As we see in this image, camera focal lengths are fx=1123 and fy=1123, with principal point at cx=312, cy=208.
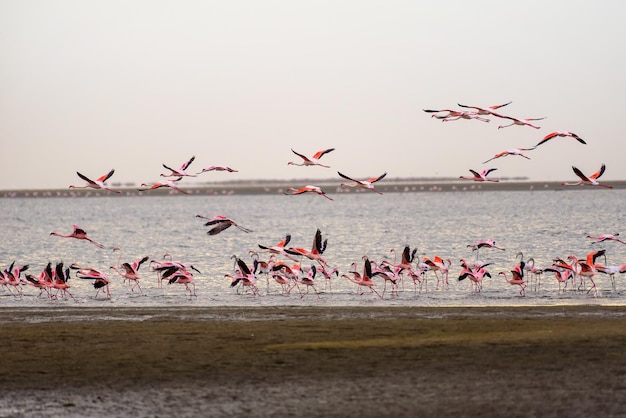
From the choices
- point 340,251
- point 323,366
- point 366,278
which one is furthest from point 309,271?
point 340,251

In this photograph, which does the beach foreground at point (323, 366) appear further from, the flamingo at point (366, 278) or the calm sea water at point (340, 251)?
the calm sea water at point (340, 251)

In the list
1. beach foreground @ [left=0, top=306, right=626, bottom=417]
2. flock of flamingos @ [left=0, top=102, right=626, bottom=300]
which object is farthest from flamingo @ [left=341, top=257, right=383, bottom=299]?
beach foreground @ [left=0, top=306, right=626, bottom=417]

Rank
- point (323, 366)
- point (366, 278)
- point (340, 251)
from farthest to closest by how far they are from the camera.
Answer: point (340, 251) < point (366, 278) < point (323, 366)

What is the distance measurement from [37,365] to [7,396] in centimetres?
153

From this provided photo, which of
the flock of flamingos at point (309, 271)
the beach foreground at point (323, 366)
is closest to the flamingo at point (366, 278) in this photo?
the flock of flamingos at point (309, 271)

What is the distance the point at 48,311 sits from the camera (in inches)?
793

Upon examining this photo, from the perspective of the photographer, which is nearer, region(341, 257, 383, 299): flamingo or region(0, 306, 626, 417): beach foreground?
region(0, 306, 626, 417): beach foreground

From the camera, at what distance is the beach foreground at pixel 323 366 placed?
37.9 ft

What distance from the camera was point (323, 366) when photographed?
13.3 m

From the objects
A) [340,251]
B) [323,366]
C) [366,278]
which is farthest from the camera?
[340,251]

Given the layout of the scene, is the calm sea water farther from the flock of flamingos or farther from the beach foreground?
the beach foreground

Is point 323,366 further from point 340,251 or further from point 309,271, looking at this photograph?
point 340,251

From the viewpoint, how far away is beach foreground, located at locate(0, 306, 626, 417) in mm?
11547

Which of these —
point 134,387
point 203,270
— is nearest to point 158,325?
point 134,387
